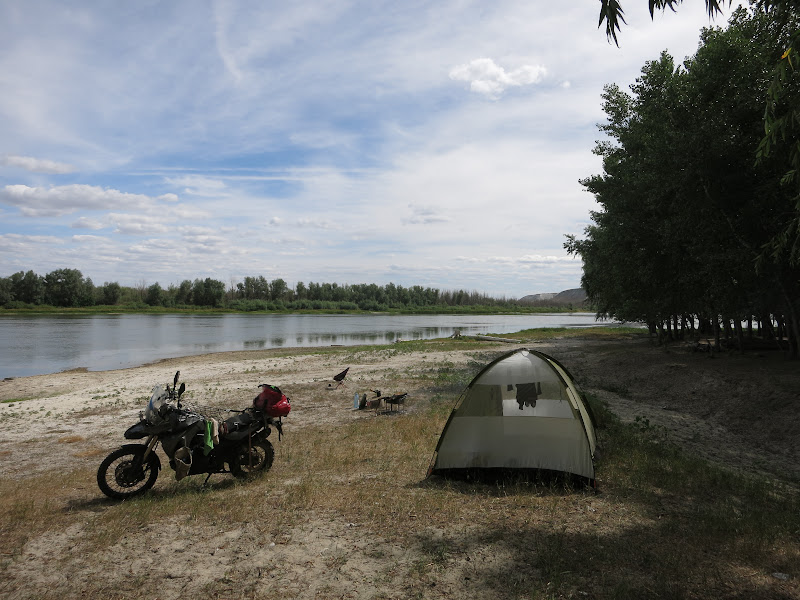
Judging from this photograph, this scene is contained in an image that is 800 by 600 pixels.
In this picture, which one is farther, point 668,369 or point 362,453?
point 668,369

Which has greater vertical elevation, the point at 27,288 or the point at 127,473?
the point at 27,288

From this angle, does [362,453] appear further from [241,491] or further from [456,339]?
[456,339]

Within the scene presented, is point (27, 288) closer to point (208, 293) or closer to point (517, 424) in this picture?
point (208, 293)

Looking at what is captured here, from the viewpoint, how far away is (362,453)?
957cm

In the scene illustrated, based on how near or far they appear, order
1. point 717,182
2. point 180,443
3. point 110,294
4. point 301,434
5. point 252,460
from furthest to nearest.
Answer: point 110,294
point 717,182
point 301,434
point 252,460
point 180,443

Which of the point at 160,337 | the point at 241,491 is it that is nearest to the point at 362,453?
the point at 241,491

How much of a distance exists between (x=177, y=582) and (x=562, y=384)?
5.95 m

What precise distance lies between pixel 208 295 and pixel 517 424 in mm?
141002

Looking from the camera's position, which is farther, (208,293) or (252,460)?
(208,293)

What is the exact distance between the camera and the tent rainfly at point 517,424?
25.3ft

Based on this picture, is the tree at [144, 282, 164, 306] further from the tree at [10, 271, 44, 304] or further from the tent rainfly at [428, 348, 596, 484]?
the tent rainfly at [428, 348, 596, 484]

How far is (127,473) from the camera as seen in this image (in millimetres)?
7312

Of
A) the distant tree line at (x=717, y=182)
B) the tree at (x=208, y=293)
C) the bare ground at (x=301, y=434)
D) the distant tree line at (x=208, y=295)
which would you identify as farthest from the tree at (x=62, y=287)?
the distant tree line at (x=717, y=182)

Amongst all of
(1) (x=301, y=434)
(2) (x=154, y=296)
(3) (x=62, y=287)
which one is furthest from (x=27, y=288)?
(1) (x=301, y=434)
